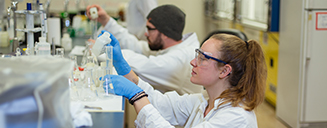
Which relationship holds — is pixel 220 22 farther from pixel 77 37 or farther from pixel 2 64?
pixel 2 64

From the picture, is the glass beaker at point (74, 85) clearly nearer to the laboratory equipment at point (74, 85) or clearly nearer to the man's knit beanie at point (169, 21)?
the laboratory equipment at point (74, 85)

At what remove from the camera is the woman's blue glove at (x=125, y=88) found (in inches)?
56.9

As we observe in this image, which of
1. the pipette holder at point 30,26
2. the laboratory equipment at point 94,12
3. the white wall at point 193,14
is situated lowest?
the pipette holder at point 30,26

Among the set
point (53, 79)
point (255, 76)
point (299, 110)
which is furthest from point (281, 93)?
point (53, 79)

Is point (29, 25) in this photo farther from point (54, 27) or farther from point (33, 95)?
point (33, 95)

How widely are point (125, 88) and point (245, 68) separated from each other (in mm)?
526

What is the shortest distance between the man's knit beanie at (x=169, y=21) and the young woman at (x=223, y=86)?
957 mm

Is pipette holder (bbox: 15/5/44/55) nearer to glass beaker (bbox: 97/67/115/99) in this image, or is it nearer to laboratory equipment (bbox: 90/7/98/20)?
glass beaker (bbox: 97/67/115/99)

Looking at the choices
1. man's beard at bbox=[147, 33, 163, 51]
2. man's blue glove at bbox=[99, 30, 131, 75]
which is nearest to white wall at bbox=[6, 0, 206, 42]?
man's beard at bbox=[147, 33, 163, 51]

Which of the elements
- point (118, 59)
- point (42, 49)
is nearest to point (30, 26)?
point (42, 49)

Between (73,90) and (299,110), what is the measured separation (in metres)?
2.16

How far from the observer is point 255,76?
1428 mm

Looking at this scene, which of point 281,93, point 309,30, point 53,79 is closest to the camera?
point 53,79

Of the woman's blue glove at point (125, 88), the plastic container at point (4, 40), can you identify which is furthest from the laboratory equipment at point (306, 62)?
the plastic container at point (4, 40)
